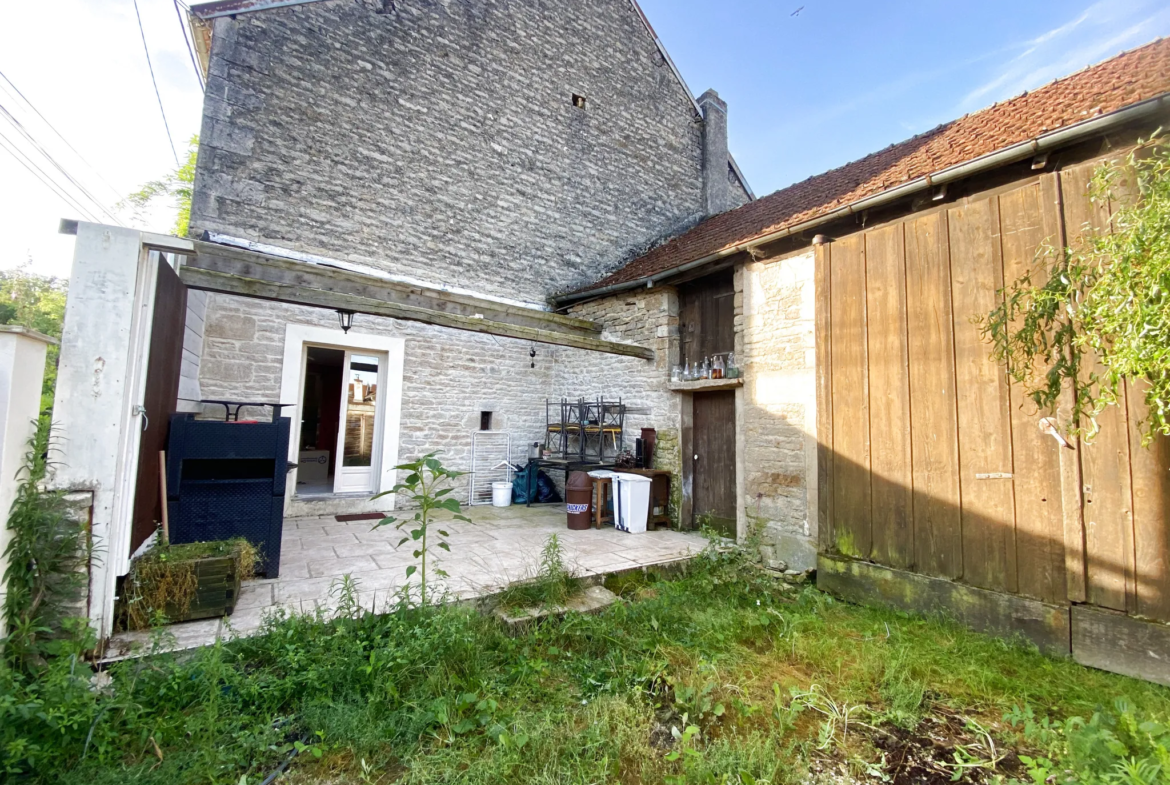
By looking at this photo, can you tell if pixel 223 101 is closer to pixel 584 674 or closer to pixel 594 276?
pixel 594 276

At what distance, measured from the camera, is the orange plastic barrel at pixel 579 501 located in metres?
5.79

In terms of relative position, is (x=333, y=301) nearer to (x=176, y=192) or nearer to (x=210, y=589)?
(x=210, y=589)

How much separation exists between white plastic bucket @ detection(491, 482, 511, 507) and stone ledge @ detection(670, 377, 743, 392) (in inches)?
120

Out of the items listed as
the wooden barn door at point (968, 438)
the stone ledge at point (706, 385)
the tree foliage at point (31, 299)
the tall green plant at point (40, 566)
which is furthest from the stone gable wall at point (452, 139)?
the tree foliage at point (31, 299)

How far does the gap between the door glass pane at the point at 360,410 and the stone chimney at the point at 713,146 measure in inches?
A: 304

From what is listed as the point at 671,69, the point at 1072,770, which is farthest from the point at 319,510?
the point at 671,69

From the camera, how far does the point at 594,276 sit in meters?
8.90

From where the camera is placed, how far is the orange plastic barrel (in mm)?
5785

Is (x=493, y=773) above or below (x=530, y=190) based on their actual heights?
below

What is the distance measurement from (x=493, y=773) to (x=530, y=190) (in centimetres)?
807

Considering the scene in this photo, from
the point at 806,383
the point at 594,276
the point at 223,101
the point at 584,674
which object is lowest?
the point at 584,674

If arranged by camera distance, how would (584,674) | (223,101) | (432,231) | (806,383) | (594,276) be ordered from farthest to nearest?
(594,276) → (432,231) → (223,101) → (806,383) → (584,674)

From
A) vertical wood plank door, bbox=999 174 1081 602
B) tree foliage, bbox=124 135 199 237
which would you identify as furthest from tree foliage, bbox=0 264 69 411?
vertical wood plank door, bbox=999 174 1081 602

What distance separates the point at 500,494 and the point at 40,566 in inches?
209
